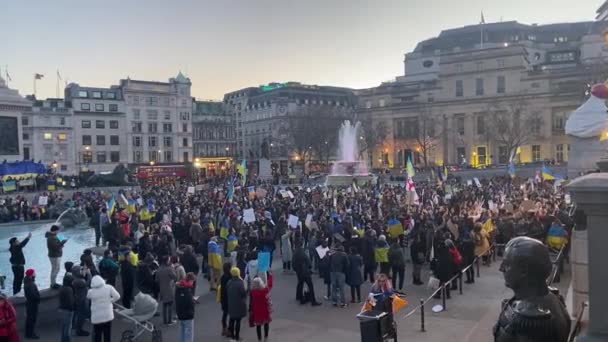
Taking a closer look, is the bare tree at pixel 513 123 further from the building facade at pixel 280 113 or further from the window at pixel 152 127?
the window at pixel 152 127

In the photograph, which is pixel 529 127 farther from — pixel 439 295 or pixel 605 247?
pixel 605 247

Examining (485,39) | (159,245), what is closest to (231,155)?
(485,39)

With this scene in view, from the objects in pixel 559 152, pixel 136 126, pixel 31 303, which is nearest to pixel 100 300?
pixel 31 303

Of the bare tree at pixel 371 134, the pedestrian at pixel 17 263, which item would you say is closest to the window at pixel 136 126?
the bare tree at pixel 371 134

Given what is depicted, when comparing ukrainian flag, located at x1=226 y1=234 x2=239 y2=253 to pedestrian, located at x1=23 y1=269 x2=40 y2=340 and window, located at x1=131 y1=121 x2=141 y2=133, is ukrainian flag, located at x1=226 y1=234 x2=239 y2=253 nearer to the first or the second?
pedestrian, located at x1=23 y1=269 x2=40 y2=340

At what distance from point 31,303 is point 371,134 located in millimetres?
80188

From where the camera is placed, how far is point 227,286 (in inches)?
454

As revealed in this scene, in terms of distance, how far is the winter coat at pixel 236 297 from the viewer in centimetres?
1138

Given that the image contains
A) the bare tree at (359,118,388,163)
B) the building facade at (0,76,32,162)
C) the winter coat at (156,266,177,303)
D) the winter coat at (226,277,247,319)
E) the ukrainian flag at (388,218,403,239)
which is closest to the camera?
the winter coat at (226,277,247,319)

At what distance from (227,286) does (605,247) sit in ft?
26.5

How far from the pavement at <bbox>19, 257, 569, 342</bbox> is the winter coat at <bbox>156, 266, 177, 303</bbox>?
83cm

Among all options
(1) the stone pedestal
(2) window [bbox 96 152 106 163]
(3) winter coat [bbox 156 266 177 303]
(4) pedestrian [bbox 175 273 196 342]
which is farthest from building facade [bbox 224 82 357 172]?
(1) the stone pedestal

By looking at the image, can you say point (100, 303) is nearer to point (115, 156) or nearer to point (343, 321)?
point (343, 321)

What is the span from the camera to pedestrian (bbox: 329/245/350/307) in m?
14.0
